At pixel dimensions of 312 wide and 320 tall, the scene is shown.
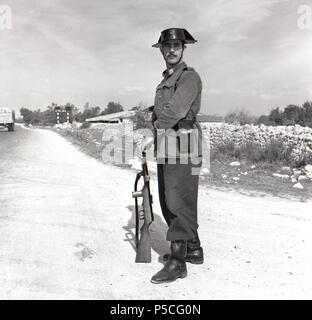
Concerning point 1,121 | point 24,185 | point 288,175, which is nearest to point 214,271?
point 24,185

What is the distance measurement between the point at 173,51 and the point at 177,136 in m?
0.75

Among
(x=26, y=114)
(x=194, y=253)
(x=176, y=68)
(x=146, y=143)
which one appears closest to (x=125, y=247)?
(x=194, y=253)

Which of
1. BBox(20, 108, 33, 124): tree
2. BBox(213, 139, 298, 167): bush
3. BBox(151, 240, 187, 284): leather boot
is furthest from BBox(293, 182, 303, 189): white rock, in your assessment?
BBox(20, 108, 33, 124): tree

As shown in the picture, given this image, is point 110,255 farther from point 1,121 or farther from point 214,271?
point 1,121

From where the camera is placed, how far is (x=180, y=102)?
3012 mm

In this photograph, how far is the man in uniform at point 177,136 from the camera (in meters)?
3.04

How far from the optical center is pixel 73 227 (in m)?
4.55

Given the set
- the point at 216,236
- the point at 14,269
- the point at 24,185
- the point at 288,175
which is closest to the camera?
the point at 14,269

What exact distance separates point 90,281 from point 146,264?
633 mm

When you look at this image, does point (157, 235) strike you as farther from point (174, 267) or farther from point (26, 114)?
point (26, 114)

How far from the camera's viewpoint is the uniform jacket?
3.02 meters
